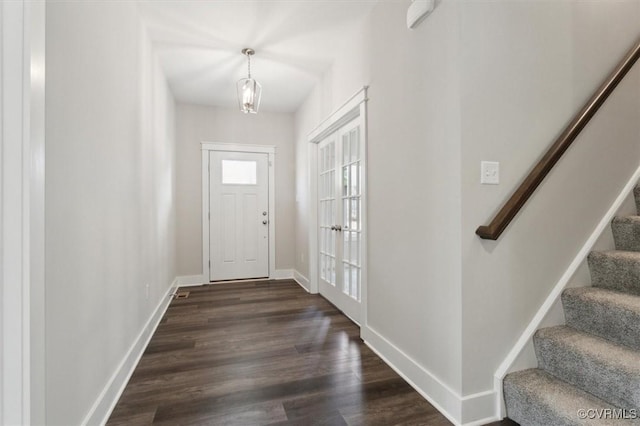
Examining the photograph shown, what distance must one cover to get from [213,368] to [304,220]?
7.92 feet

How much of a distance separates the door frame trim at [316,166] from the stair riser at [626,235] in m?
1.54

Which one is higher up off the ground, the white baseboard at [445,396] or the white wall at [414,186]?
the white wall at [414,186]

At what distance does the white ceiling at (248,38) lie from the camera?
2293mm

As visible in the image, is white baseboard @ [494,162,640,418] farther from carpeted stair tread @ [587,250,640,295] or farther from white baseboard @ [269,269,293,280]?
white baseboard @ [269,269,293,280]

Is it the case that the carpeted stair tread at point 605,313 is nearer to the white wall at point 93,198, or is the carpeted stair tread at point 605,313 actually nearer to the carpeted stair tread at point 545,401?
the carpeted stair tread at point 545,401

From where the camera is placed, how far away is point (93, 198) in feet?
4.79

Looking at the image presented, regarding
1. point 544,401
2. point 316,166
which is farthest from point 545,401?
point 316,166

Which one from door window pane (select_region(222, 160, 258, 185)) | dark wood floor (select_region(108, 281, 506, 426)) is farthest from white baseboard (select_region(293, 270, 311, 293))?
door window pane (select_region(222, 160, 258, 185))

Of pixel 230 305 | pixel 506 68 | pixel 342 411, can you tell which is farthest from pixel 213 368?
pixel 506 68

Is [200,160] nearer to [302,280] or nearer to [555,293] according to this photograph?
[302,280]

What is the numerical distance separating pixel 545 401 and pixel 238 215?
396 centimetres

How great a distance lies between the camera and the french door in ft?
9.24

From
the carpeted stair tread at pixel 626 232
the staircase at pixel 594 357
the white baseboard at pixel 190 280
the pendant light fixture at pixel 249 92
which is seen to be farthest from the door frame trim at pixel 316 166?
the white baseboard at pixel 190 280

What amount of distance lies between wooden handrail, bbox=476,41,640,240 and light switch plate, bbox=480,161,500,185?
119 mm
